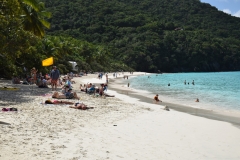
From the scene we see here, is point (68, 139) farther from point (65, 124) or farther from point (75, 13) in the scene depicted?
point (75, 13)

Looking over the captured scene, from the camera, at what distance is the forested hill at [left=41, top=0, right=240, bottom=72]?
114 metres

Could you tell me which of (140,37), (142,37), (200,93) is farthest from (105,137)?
(142,37)

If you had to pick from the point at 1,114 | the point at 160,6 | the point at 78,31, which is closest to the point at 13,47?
the point at 1,114

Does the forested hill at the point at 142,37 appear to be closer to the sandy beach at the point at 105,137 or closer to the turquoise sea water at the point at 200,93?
the turquoise sea water at the point at 200,93

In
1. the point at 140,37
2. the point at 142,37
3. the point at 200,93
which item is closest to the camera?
the point at 200,93

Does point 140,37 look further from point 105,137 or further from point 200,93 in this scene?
point 105,137

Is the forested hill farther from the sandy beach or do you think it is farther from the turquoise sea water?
the sandy beach

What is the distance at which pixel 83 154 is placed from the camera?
563cm

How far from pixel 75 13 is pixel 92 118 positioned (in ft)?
397

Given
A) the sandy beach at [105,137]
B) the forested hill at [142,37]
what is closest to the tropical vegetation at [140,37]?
the forested hill at [142,37]

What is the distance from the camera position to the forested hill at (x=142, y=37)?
375 ft

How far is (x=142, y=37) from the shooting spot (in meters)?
122

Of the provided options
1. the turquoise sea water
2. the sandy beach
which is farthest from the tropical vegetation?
the sandy beach

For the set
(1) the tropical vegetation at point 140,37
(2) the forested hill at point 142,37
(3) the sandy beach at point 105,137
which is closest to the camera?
(3) the sandy beach at point 105,137
